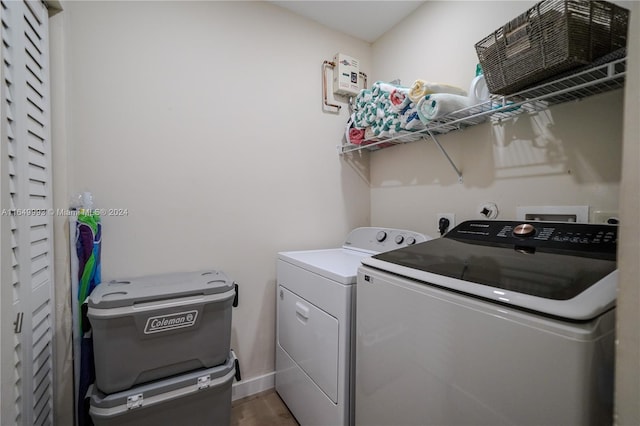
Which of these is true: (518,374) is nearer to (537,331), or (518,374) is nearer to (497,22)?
(537,331)

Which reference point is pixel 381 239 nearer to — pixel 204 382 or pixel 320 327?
pixel 320 327

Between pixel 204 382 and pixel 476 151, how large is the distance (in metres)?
1.78

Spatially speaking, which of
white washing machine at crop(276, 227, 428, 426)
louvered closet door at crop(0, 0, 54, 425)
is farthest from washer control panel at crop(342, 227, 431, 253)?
louvered closet door at crop(0, 0, 54, 425)

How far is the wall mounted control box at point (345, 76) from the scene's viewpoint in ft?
6.57

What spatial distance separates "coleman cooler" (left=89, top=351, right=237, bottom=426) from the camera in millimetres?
1108

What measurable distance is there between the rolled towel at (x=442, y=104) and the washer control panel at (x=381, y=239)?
0.63m

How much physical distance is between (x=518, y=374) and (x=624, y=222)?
0.39m

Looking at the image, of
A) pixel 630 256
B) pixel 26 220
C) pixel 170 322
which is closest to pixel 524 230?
pixel 630 256

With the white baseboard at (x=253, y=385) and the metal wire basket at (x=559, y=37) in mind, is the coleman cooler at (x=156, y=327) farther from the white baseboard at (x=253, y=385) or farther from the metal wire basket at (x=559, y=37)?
the metal wire basket at (x=559, y=37)

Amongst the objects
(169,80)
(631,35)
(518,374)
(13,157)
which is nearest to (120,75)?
(169,80)

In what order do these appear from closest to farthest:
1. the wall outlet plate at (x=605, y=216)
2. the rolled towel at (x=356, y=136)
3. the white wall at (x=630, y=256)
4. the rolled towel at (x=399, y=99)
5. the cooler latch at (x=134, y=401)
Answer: the white wall at (x=630, y=256) < the wall outlet plate at (x=605, y=216) < the cooler latch at (x=134, y=401) < the rolled towel at (x=399, y=99) < the rolled towel at (x=356, y=136)

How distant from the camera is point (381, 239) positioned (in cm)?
177

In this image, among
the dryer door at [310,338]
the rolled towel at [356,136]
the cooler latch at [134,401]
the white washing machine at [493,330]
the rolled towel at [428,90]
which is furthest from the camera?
the rolled towel at [356,136]

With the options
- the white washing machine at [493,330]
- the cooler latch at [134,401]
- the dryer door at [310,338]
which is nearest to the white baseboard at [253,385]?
the dryer door at [310,338]
